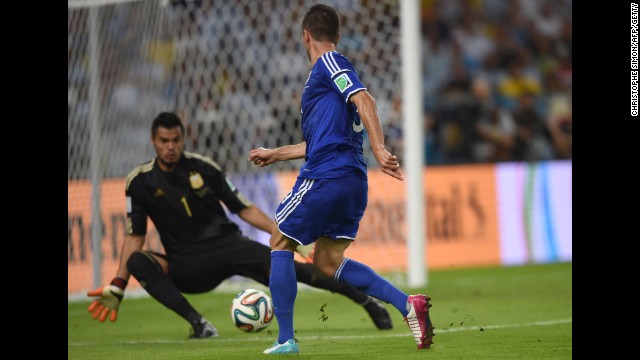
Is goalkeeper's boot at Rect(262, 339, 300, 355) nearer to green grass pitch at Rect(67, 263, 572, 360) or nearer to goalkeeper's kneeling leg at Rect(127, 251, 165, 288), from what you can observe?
green grass pitch at Rect(67, 263, 572, 360)

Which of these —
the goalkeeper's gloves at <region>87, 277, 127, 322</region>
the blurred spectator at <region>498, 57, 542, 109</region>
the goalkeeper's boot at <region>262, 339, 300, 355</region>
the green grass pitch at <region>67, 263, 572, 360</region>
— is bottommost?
the green grass pitch at <region>67, 263, 572, 360</region>

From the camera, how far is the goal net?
1275 cm

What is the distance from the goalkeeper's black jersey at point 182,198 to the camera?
8.56 m

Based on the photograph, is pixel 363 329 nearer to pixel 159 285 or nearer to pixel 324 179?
pixel 159 285

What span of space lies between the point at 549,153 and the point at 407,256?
20.0 ft

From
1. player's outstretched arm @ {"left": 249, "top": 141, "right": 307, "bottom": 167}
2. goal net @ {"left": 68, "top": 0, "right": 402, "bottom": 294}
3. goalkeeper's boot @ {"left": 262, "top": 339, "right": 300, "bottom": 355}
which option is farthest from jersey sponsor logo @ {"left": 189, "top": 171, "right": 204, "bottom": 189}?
goal net @ {"left": 68, "top": 0, "right": 402, "bottom": 294}

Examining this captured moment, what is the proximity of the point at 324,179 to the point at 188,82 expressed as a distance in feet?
24.9

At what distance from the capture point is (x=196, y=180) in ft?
28.2

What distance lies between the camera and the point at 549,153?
60.3 ft

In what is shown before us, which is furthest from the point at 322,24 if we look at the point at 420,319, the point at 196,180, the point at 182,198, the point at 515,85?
the point at 515,85

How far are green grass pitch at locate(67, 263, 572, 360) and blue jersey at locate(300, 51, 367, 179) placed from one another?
104cm

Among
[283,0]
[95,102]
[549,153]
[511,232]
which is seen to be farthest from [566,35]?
[95,102]
